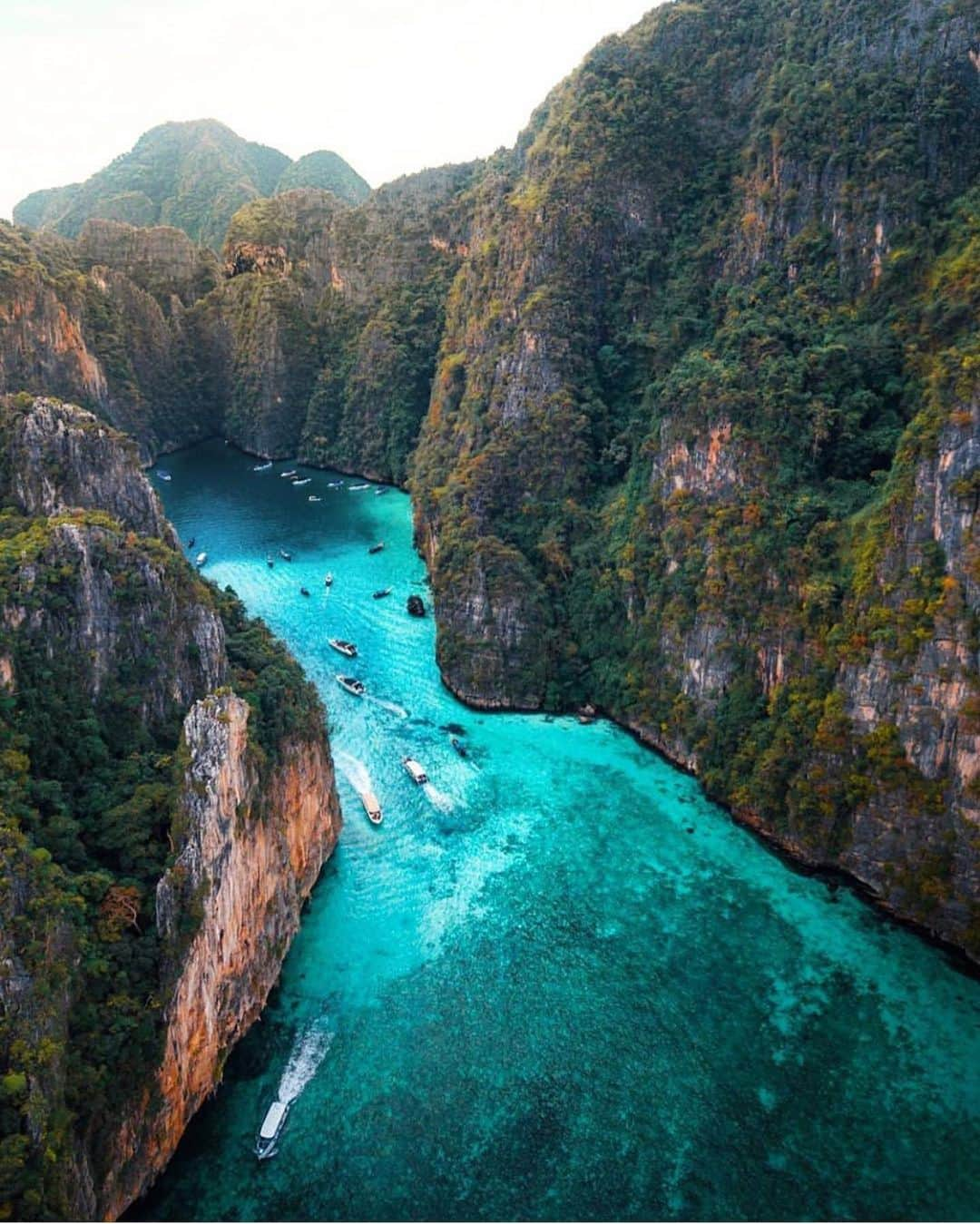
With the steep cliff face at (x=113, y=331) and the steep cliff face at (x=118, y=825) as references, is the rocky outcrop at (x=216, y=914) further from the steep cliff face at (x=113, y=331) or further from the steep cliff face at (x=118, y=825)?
the steep cliff face at (x=113, y=331)

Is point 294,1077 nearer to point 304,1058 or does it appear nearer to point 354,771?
point 304,1058

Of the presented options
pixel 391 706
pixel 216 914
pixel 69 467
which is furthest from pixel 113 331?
pixel 216 914

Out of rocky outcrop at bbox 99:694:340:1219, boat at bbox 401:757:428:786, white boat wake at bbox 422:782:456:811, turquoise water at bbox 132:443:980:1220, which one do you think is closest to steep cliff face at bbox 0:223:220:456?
boat at bbox 401:757:428:786

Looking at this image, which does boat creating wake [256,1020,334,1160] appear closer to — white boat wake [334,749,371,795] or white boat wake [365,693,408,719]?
white boat wake [334,749,371,795]

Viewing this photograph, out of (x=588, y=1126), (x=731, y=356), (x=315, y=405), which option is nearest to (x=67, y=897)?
(x=588, y=1126)

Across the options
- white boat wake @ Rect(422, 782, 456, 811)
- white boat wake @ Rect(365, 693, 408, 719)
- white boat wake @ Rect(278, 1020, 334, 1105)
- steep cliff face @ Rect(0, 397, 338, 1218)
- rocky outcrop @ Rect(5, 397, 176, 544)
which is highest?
rocky outcrop @ Rect(5, 397, 176, 544)

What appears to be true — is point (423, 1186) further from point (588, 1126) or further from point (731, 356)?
point (731, 356)
